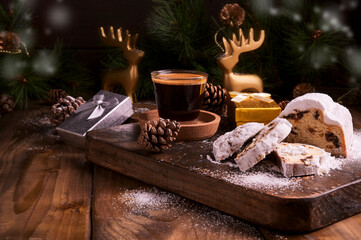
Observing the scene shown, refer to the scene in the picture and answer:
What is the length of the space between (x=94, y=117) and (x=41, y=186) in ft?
1.23

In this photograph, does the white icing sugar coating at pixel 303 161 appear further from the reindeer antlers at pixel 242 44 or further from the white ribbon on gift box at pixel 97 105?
the reindeer antlers at pixel 242 44

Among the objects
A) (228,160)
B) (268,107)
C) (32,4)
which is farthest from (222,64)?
(32,4)

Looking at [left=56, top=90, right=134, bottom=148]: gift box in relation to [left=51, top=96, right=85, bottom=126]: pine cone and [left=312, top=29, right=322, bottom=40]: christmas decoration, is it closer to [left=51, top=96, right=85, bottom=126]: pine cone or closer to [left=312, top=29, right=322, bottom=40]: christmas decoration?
[left=51, top=96, right=85, bottom=126]: pine cone

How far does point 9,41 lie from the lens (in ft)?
5.86

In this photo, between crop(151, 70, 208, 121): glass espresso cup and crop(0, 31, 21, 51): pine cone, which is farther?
crop(0, 31, 21, 51): pine cone

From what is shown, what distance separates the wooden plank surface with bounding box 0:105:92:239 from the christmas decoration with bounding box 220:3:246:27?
839 mm

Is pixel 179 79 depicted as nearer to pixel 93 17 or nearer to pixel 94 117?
pixel 94 117

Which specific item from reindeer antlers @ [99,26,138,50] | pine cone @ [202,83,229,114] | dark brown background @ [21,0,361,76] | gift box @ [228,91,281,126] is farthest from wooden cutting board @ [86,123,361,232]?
dark brown background @ [21,0,361,76]

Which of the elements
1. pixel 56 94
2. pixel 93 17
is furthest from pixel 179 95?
pixel 93 17

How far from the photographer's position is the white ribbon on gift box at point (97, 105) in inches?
55.6

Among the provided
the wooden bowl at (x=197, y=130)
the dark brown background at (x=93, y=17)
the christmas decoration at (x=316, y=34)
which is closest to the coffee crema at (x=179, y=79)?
the wooden bowl at (x=197, y=130)

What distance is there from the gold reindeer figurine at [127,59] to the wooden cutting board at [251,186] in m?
0.69

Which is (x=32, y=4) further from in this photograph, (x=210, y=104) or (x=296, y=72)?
(x=296, y=72)

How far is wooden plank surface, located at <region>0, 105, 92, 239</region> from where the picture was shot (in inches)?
34.4
